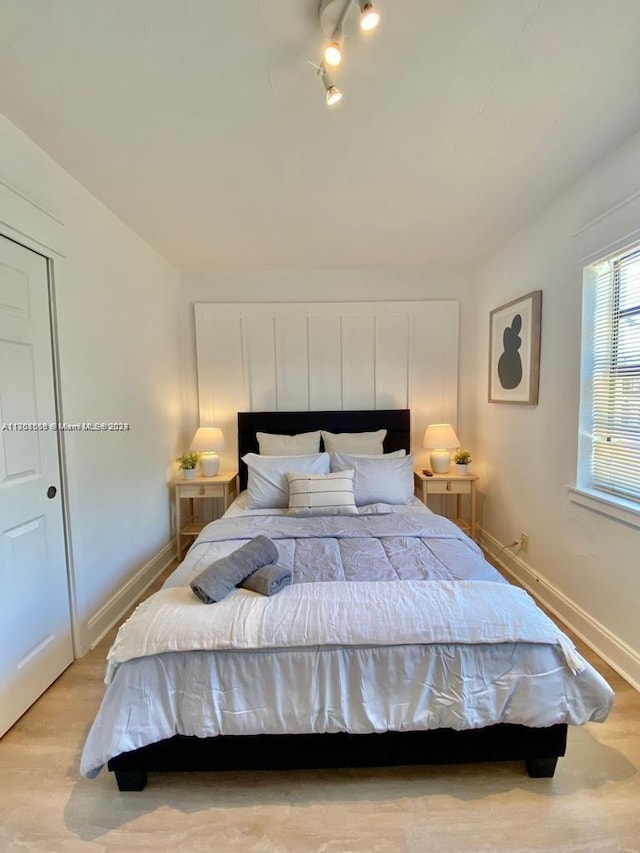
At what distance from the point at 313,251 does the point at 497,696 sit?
117 inches

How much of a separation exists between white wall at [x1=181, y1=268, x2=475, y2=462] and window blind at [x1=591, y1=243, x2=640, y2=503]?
1.42m

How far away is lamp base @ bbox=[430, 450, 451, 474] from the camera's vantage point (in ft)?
10.5

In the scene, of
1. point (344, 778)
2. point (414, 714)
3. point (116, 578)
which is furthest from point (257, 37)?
point (116, 578)

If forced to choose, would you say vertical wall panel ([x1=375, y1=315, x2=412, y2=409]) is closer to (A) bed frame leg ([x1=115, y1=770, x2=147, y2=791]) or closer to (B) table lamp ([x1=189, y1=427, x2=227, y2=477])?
(B) table lamp ([x1=189, y1=427, x2=227, y2=477])

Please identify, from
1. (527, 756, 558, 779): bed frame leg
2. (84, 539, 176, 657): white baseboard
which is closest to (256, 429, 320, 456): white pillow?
(84, 539, 176, 657): white baseboard

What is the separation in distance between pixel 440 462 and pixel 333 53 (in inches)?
106

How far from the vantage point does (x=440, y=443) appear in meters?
3.18

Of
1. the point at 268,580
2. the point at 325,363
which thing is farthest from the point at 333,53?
the point at 325,363

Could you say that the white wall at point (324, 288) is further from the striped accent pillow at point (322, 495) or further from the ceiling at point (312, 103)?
the striped accent pillow at point (322, 495)

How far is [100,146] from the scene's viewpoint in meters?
1.74

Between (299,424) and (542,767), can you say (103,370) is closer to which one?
(299,424)

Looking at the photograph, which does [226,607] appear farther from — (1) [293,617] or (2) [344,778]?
(2) [344,778]

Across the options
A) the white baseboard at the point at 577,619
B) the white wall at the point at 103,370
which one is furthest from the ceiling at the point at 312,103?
the white baseboard at the point at 577,619

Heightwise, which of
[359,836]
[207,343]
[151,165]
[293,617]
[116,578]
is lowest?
[359,836]
